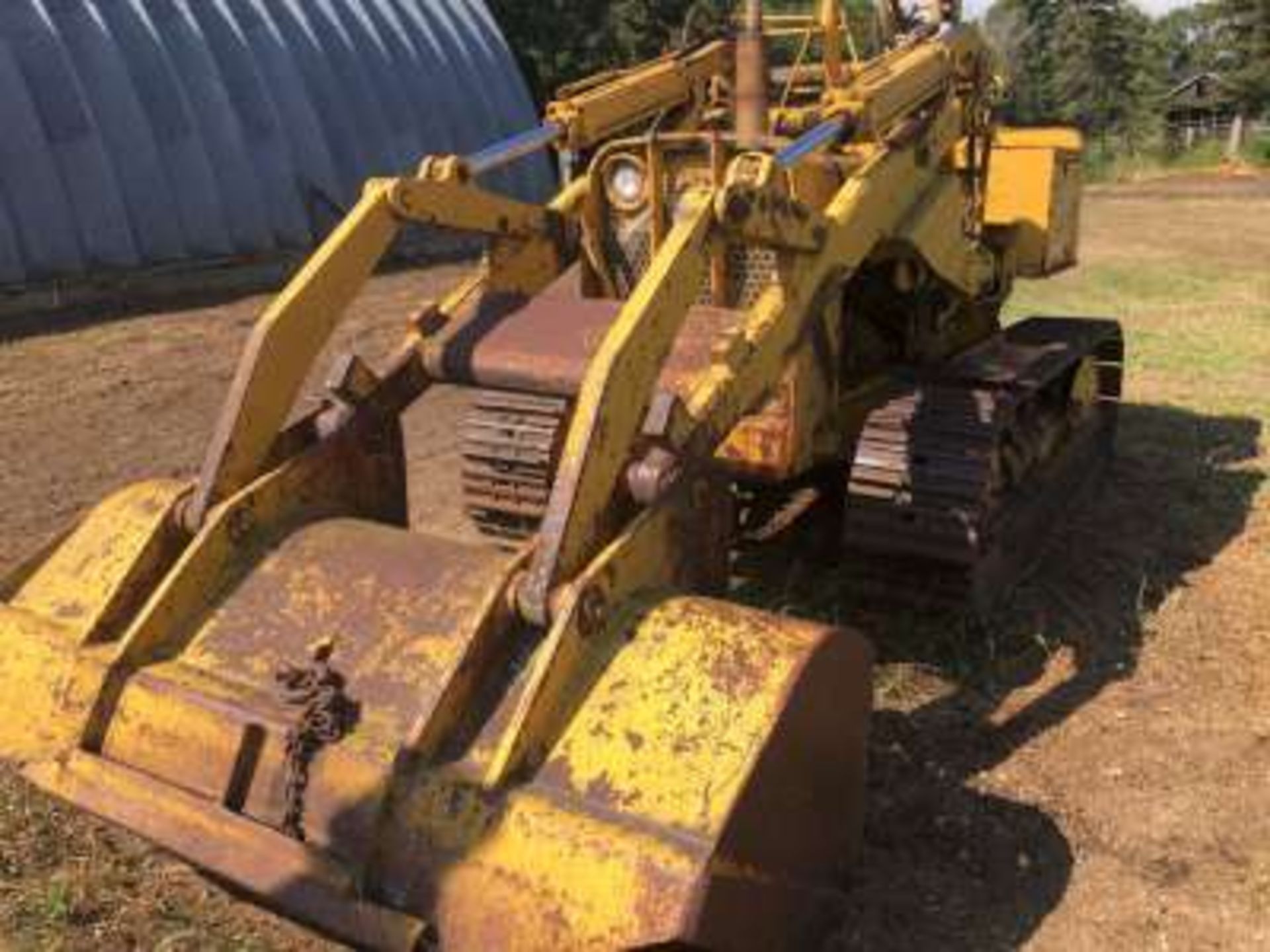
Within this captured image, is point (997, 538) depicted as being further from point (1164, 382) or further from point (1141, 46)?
point (1141, 46)

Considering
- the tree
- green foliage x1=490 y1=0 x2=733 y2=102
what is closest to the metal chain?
green foliage x1=490 y1=0 x2=733 y2=102

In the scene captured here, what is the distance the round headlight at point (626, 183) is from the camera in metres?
5.62

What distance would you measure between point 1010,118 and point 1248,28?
8989 millimetres

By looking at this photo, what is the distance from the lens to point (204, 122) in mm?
15180

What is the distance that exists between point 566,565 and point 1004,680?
98.6 inches

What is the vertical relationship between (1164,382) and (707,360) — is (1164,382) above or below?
below

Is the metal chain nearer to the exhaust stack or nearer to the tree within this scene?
the exhaust stack

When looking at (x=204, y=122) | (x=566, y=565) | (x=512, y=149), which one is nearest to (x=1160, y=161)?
(x=204, y=122)

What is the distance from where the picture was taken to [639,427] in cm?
390

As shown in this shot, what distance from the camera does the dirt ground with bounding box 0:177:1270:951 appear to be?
4.01 meters

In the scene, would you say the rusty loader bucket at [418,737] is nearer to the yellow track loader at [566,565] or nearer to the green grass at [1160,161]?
the yellow track loader at [566,565]

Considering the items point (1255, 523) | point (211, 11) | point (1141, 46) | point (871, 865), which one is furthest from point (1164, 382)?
point (1141, 46)

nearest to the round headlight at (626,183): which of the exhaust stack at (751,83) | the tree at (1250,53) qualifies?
the exhaust stack at (751,83)

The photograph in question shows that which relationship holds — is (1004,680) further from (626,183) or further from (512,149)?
(512,149)
